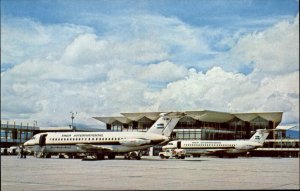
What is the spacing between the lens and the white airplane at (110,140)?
60.0m

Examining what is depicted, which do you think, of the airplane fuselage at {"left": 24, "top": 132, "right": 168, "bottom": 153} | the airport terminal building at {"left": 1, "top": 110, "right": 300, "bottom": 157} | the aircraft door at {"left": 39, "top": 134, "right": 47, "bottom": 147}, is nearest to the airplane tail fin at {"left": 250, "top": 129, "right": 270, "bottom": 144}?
the airport terminal building at {"left": 1, "top": 110, "right": 300, "bottom": 157}

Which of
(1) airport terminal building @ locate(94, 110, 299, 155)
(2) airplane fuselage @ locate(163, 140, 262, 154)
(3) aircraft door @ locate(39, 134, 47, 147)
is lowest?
(2) airplane fuselage @ locate(163, 140, 262, 154)

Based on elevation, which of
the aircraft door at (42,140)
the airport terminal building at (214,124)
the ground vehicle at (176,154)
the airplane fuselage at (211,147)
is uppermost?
the airport terminal building at (214,124)

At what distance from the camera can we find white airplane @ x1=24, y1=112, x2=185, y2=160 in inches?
2362

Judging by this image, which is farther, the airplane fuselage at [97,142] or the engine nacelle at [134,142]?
the airplane fuselage at [97,142]

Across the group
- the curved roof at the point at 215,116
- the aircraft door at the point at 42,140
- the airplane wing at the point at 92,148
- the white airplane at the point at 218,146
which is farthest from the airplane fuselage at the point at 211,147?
the curved roof at the point at 215,116

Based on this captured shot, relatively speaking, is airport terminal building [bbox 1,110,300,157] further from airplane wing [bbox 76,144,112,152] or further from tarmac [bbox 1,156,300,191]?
tarmac [bbox 1,156,300,191]

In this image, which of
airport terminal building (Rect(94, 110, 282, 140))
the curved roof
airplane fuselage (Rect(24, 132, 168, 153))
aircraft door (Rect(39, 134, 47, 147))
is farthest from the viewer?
the curved roof

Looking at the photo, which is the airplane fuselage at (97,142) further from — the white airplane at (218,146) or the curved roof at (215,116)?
the curved roof at (215,116)

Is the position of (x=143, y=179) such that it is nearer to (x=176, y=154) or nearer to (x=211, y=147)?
(x=176, y=154)

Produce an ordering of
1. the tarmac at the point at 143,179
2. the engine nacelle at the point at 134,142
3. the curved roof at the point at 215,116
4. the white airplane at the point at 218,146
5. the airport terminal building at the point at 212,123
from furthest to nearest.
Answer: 1. the curved roof at the point at 215,116
2. the airport terminal building at the point at 212,123
3. the white airplane at the point at 218,146
4. the engine nacelle at the point at 134,142
5. the tarmac at the point at 143,179

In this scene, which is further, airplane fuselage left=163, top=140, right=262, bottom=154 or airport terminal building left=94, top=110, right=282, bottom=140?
airport terminal building left=94, top=110, right=282, bottom=140

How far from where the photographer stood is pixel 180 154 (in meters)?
76.6

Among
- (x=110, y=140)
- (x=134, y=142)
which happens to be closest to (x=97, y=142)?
(x=110, y=140)
